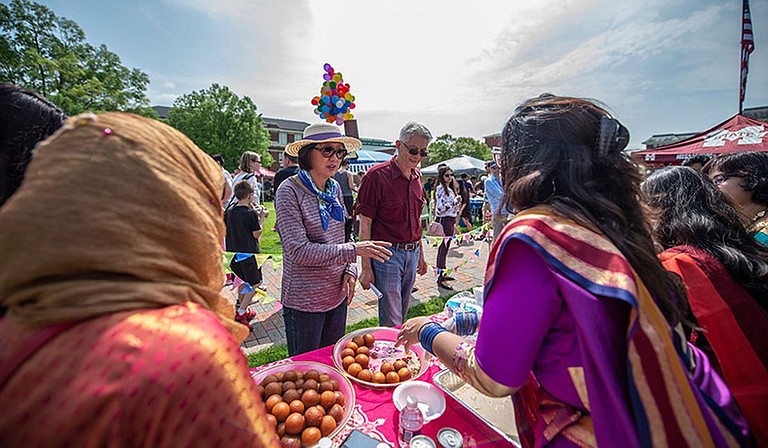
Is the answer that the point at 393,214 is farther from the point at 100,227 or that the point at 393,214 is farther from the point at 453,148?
the point at 453,148

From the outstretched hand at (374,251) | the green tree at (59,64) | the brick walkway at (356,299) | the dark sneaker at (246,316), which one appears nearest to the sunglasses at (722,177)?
the outstretched hand at (374,251)

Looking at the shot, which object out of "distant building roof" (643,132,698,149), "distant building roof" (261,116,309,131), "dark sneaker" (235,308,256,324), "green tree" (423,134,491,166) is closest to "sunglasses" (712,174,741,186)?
"dark sneaker" (235,308,256,324)

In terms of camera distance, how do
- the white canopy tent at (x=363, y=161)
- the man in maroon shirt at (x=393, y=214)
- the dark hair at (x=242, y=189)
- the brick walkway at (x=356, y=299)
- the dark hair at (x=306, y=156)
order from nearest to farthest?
1. the dark hair at (x=306, y=156)
2. the man in maroon shirt at (x=393, y=214)
3. the brick walkway at (x=356, y=299)
4. the dark hair at (x=242, y=189)
5. the white canopy tent at (x=363, y=161)

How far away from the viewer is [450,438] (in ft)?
4.52

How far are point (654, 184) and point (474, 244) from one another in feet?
26.8

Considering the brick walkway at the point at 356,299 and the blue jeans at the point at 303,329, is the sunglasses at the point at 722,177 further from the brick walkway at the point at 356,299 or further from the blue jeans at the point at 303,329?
the brick walkway at the point at 356,299

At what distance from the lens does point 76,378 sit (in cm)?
56

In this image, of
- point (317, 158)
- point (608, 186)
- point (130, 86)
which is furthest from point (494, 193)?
point (130, 86)

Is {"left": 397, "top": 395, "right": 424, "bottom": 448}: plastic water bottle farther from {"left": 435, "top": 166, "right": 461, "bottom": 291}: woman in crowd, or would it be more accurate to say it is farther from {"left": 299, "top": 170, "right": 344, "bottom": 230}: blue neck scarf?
{"left": 435, "top": 166, "right": 461, "bottom": 291}: woman in crowd

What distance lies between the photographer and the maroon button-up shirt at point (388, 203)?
335 centimetres

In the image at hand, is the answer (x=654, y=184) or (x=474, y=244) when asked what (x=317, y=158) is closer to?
(x=654, y=184)

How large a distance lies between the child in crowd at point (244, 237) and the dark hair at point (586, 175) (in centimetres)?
390

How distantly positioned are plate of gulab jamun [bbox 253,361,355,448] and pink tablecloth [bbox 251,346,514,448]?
73 mm

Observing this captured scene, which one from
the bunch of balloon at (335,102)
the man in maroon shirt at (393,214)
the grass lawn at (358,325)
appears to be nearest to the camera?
Result: the man in maroon shirt at (393,214)
